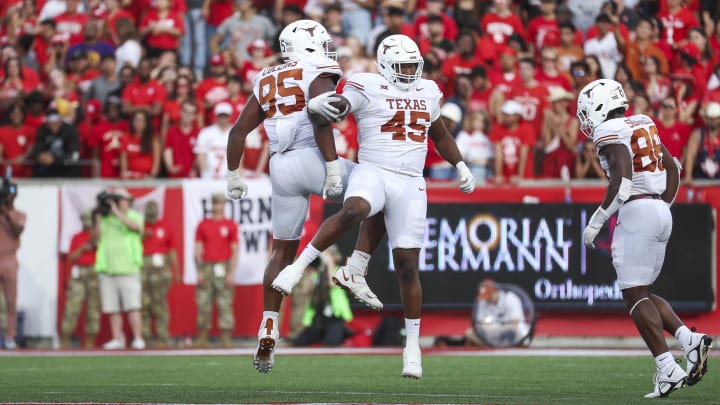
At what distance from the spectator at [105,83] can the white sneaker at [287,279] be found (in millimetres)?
9652

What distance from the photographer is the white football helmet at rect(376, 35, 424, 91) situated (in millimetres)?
10039

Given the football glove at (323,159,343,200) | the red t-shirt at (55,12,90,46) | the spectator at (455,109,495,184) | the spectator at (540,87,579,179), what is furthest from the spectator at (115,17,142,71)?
the football glove at (323,159,343,200)

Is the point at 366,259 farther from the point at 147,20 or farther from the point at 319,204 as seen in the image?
the point at 147,20

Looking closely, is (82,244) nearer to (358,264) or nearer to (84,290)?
(84,290)

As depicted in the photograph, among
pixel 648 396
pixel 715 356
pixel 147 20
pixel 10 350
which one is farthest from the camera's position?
pixel 147 20

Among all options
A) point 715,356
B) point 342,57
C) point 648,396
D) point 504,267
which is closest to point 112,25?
point 342,57

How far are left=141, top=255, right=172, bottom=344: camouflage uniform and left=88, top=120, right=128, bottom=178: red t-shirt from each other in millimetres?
1276

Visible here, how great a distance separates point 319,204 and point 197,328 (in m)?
2.02

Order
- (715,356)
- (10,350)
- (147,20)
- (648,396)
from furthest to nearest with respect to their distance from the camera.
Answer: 1. (147,20)
2. (10,350)
3. (715,356)
4. (648,396)

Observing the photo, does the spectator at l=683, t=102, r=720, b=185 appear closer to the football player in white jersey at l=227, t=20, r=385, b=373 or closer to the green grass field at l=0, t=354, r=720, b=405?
the green grass field at l=0, t=354, r=720, b=405

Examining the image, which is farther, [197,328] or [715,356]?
[197,328]

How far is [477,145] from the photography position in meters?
17.3

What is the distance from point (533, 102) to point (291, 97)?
796 centimetres

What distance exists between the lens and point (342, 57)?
17.6m
